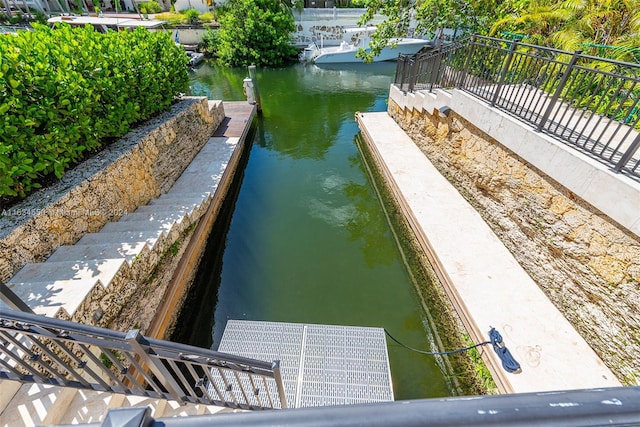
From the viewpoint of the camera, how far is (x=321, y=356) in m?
3.35

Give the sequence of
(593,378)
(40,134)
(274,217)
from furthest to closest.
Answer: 1. (274,217)
2. (40,134)
3. (593,378)

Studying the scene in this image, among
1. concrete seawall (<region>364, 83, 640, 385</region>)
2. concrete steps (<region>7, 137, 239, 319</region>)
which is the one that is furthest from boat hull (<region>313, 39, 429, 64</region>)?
concrete steps (<region>7, 137, 239, 319</region>)

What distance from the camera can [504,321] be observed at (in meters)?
3.41

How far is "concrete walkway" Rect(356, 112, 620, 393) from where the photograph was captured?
2957 mm

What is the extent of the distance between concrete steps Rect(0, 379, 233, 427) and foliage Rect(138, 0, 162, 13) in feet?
119

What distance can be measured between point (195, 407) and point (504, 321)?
11.5ft

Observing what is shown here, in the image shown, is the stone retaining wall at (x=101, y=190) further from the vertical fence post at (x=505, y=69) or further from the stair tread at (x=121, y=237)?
the vertical fence post at (x=505, y=69)

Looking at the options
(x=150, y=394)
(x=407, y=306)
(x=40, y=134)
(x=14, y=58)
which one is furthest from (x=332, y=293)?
(x=14, y=58)

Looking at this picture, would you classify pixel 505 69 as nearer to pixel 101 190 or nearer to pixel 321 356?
pixel 321 356

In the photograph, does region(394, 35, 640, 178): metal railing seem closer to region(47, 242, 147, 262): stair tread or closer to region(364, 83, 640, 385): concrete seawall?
region(364, 83, 640, 385): concrete seawall

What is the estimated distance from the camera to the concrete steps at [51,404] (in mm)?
1835

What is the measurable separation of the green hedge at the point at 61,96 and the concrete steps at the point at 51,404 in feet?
6.76

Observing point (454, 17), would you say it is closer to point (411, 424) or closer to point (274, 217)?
point (274, 217)

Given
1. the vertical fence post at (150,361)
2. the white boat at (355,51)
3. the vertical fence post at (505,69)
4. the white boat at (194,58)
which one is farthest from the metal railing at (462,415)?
the white boat at (194,58)
